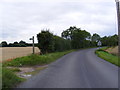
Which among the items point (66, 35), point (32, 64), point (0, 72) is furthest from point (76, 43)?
point (0, 72)

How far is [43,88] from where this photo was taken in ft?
20.1

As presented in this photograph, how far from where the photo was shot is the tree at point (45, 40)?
24.4m

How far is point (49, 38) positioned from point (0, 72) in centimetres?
1763

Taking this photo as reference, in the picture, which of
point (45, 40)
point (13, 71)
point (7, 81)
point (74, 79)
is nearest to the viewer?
point (7, 81)

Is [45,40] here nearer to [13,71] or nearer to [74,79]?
[13,71]

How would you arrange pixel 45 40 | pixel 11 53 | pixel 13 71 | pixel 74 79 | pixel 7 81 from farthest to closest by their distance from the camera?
pixel 11 53, pixel 45 40, pixel 13 71, pixel 74 79, pixel 7 81

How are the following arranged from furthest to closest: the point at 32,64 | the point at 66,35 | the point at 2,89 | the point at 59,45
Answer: the point at 66,35 → the point at 59,45 → the point at 32,64 → the point at 2,89

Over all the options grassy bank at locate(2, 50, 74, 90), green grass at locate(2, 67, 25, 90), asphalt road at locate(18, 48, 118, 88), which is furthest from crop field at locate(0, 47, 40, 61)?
green grass at locate(2, 67, 25, 90)

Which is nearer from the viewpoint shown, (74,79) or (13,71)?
(74,79)

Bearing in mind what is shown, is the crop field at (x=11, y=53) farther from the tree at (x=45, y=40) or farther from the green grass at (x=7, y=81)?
the green grass at (x=7, y=81)

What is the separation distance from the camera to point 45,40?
80.2 ft

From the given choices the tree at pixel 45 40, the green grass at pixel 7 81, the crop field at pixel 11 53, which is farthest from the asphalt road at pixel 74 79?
the tree at pixel 45 40

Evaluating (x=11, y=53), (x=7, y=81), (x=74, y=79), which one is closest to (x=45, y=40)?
(x=11, y=53)

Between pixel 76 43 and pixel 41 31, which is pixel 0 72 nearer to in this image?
pixel 41 31
